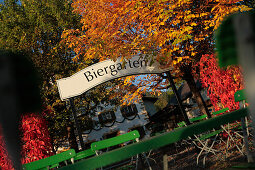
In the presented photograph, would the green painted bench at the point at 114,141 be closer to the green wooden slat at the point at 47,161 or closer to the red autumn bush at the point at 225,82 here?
the green wooden slat at the point at 47,161

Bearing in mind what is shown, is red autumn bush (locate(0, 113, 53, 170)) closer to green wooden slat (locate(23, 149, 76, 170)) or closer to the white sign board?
the white sign board

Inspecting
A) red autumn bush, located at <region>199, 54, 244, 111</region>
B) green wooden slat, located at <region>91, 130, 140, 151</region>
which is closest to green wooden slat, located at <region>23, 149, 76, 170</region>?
green wooden slat, located at <region>91, 130, 140, 151</region>

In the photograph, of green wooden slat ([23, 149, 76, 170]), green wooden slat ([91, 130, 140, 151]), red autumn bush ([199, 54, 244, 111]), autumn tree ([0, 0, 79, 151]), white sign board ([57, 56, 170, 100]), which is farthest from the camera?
autumn tree ([0, 0, 79, 151])

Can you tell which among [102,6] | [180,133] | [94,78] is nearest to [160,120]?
[102,6]

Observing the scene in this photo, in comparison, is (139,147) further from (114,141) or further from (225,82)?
(225,82)

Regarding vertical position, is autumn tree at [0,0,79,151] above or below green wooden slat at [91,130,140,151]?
above

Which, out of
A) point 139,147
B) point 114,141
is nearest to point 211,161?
point 114,141

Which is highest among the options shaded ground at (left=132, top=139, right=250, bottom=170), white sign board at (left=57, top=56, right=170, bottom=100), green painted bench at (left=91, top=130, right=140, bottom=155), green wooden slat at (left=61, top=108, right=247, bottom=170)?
white sign board at (left=57, top=56, right=170, bottom=100)

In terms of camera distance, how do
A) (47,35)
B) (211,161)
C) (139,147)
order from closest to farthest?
(139,147), (211,161), (47,35)

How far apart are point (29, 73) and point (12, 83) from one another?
14 centimetres

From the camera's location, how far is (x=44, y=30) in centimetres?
1363

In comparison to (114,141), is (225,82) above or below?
above

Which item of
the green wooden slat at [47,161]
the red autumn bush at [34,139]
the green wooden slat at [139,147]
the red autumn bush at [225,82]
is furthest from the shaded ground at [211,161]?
the red autumn bush at [34,139]

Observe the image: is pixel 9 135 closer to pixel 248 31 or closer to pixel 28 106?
pixel 28 106
